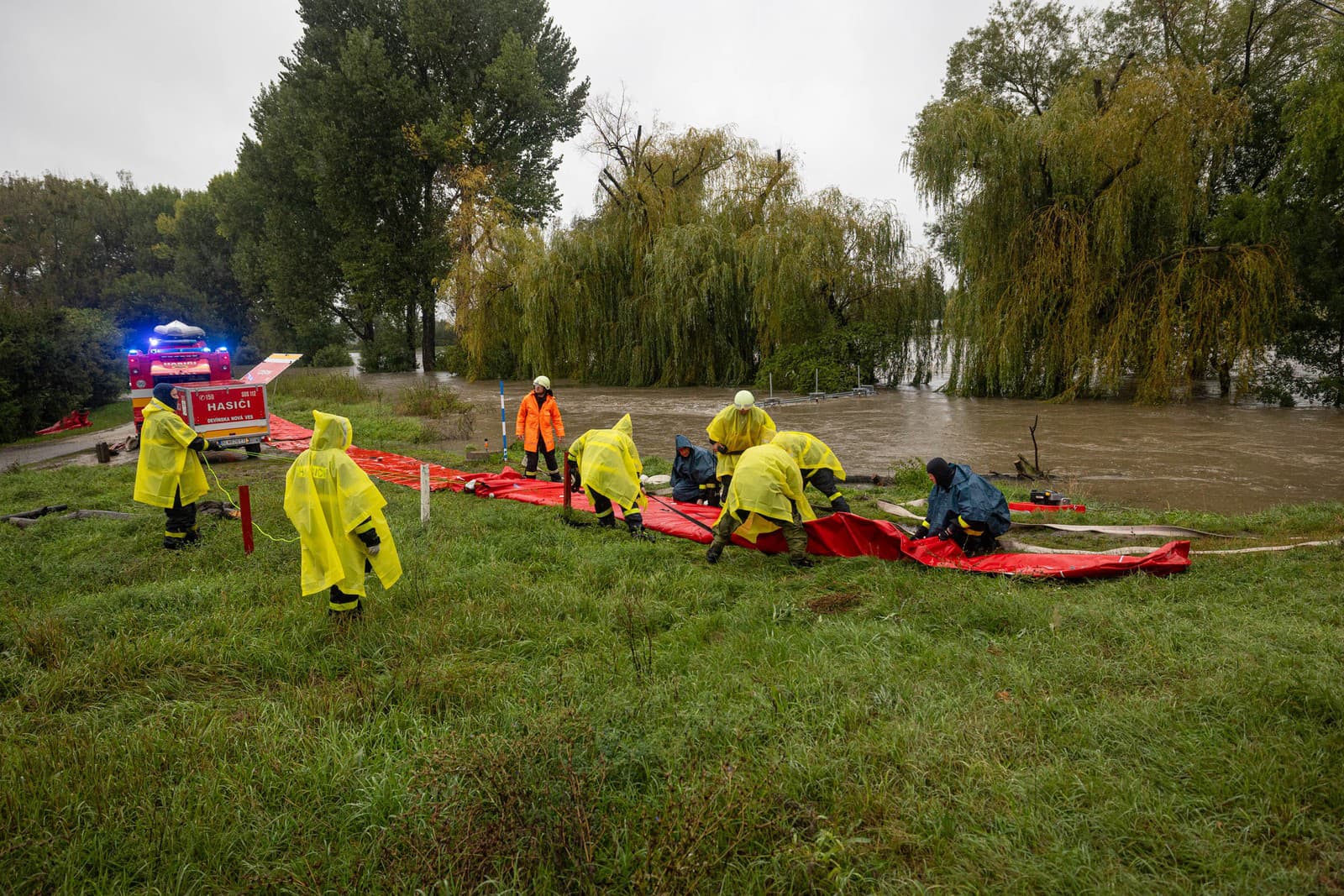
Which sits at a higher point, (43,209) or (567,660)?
(43,209)

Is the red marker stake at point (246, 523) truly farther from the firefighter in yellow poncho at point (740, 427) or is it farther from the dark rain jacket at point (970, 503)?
the dark rain jacket at point (970, 503)

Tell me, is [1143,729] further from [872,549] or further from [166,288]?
[166,288]

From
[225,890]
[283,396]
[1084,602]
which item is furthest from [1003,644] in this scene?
[283,396]

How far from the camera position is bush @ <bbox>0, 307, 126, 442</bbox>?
1566cm

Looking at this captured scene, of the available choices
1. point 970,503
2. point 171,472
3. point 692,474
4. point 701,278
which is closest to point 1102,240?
point 701,278

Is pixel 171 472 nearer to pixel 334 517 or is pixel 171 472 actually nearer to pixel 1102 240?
pixel 334 517

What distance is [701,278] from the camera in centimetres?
2361

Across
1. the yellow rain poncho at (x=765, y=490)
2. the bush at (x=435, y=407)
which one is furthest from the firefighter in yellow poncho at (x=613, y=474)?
the bush at (x=435, y=407)

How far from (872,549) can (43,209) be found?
55.1 metres

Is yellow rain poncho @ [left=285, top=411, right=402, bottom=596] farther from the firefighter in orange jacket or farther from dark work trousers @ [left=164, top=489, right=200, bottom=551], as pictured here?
the firefighter in orange jacket

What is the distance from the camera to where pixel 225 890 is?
97.2 inches

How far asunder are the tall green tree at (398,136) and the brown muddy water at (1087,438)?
16.9m

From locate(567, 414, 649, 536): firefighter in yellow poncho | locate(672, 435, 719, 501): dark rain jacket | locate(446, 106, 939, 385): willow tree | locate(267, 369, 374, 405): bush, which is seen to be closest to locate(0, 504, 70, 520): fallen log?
locate(567, 414, 649, 536): firefighter in yellow poncho

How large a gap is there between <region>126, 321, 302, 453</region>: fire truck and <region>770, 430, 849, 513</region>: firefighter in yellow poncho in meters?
8.27
